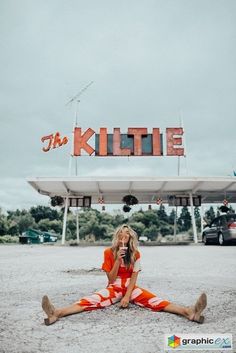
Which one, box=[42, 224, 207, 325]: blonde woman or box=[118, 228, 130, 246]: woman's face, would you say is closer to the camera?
box=[42, 224, 207, 325]: blonde woman

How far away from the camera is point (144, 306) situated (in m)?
3.88

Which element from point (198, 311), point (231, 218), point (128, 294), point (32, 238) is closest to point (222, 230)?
point (231, 218)

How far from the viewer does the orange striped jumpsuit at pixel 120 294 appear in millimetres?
3762

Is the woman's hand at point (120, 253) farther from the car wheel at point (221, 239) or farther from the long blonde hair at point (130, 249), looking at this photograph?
the car wheel at point (221, 239)

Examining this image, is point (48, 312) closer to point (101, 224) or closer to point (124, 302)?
point (124, 302)

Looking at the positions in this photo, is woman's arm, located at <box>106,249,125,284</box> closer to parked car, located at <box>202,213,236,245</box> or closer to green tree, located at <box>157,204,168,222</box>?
parked car, located at <box>202,213,236,245</box>

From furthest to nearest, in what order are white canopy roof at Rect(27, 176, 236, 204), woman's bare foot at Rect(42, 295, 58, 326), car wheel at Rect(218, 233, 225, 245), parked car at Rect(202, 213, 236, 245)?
white canopy roof at Rect(27, 176, 236, 204)
car wheel at Rect(218, 233, 225, 245)
parked car at Rect(202, 213, 236, 245)
woman's bare foot at Rect(42, 295, 58, 326)

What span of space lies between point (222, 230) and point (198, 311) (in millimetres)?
13407

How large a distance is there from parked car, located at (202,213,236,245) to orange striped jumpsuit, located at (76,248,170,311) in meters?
12.2

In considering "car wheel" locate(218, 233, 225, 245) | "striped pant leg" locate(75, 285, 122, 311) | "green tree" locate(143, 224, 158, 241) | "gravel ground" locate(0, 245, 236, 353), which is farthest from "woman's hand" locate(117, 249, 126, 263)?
"green tree" locate(143, 224, 158, 241)

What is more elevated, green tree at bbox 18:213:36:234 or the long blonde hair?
green tree at bbox 18:213:36:234

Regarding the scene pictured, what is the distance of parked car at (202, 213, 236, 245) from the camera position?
1511cm

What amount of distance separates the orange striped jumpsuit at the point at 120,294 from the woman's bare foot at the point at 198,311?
43 centimetres

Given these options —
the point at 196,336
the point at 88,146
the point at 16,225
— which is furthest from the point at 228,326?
the point at 16,225
